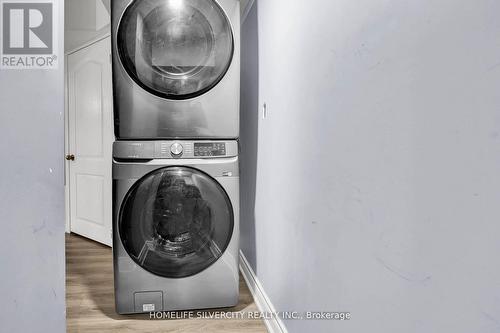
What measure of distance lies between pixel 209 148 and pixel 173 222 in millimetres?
402

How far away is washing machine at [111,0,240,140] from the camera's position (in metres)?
1.82

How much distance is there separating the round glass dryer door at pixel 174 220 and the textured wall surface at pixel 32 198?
0.64 m

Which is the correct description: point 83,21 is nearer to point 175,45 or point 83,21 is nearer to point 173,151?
point 175,45

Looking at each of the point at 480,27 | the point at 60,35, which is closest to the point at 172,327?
the point at 60,35

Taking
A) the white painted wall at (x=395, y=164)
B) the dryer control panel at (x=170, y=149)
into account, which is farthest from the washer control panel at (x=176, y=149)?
the white painted wall at (x=395, y=164)

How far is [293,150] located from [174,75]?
0.77 m

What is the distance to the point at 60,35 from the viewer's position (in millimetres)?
1187

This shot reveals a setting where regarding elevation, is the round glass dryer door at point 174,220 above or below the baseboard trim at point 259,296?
above

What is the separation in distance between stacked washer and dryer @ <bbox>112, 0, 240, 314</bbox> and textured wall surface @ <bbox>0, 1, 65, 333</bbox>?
2.11 ft

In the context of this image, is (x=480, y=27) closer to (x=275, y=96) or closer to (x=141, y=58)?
(x=275, y=96)

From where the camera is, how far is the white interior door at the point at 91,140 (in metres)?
3.34

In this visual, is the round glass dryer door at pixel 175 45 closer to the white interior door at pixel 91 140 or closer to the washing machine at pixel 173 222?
the washing machine at pixel 173 222

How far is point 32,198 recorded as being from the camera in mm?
1188

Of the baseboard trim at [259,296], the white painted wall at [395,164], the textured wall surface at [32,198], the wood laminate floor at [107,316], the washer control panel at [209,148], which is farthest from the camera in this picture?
the washer control panel at [209,148]
